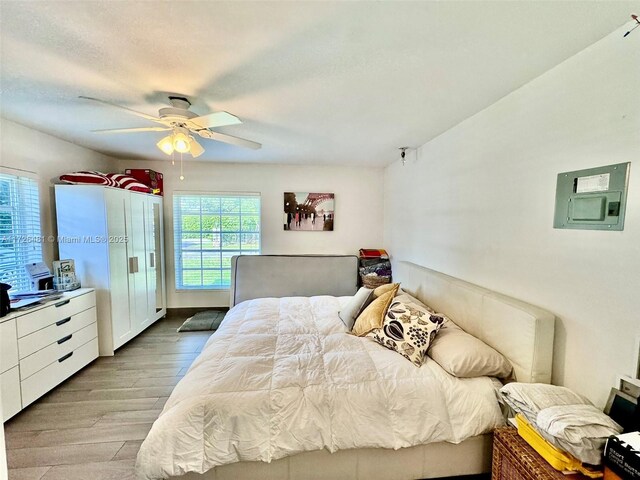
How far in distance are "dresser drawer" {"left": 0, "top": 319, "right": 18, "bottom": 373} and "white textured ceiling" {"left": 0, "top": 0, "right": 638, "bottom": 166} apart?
166 centimetres

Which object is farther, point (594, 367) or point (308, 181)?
point (308, 181)

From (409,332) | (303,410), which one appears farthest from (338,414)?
(409,332)

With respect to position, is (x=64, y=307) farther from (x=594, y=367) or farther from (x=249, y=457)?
A: (x=594, y=367)

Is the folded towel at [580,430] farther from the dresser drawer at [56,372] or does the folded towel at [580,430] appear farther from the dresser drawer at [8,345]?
the dresser drawer at [56,372]

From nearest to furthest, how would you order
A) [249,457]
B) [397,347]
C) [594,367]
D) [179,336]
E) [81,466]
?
[594,367], [249,457], [81,466], [397,347], [179,336]

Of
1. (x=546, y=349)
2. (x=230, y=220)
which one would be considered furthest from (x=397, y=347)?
(x=230, y=220)

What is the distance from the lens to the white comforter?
142 cm

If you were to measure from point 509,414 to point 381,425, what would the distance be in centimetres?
73

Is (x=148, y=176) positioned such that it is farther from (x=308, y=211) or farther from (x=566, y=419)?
(x=566, y=419)

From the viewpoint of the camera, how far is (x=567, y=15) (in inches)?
45.7

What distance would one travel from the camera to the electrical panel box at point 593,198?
1.24 metres

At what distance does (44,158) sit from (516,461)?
14.6 ft

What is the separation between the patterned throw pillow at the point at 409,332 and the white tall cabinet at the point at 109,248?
9.43 ft

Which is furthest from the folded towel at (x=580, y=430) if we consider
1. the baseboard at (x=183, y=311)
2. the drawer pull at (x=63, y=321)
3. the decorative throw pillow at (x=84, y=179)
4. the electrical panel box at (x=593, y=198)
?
the baseboard at (x=183, y=311)
